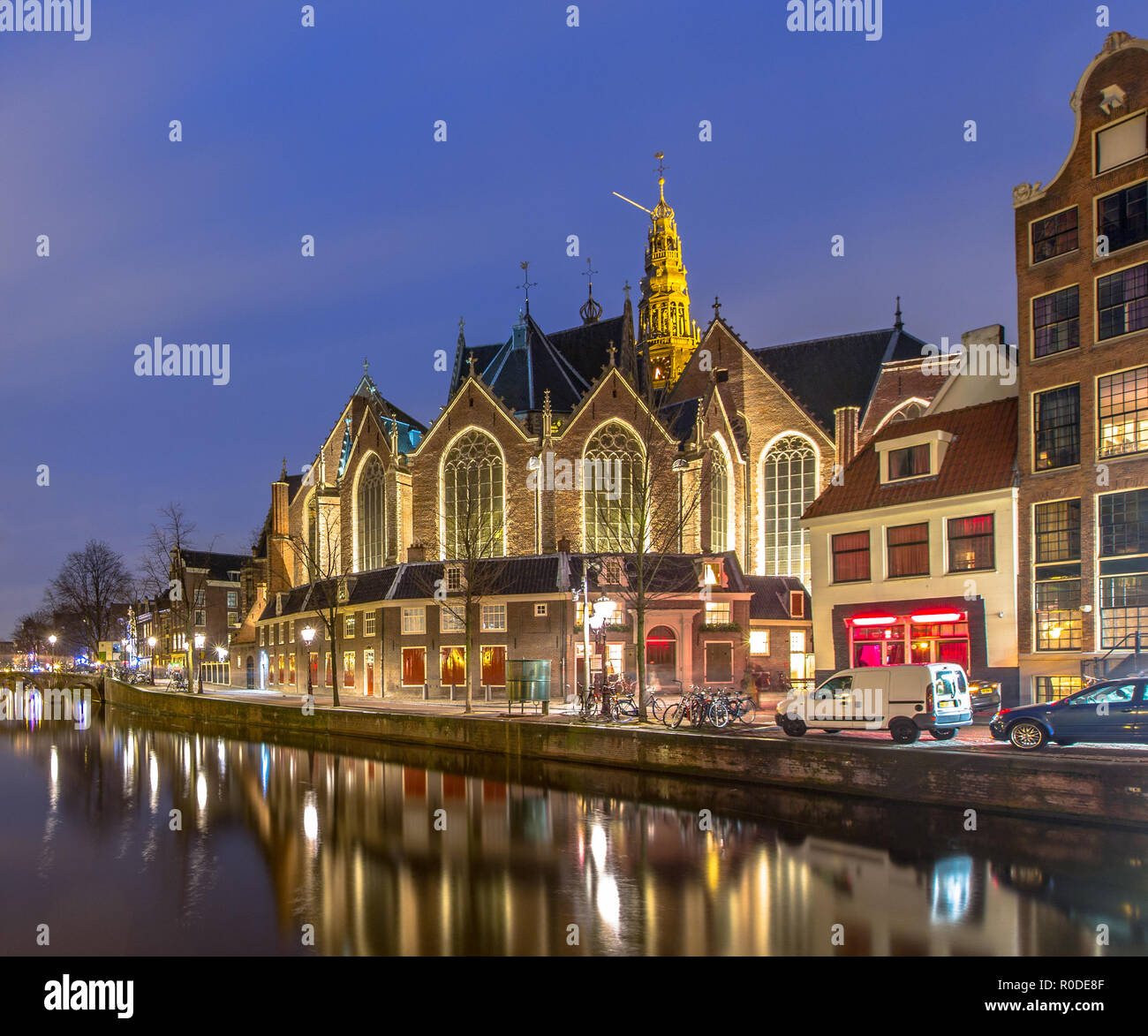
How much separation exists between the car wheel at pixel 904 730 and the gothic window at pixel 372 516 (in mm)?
35929

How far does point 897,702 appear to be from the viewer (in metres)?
20.9

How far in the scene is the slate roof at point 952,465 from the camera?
27.7 meters

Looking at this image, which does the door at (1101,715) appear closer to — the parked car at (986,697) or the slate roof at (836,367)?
the parked car at (986,697)

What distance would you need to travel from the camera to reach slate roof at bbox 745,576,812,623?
153 ft

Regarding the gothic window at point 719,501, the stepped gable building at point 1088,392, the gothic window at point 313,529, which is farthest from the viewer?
the gothic window at point 313,529

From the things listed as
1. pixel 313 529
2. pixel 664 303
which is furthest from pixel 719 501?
pixel 664 303

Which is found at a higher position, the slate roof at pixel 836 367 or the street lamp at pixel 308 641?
the slate roof at pixel 836 367

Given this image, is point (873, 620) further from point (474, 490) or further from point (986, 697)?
point (474, 490)

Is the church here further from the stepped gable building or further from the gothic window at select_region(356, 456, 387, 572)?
the stepped gable building

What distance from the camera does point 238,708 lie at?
42.5m

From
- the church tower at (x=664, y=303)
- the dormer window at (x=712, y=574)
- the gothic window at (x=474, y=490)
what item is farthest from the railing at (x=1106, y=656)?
the church tower at (x=664, y=303)

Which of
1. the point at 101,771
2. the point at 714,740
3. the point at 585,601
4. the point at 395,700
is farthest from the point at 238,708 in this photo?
the point at 714,740
